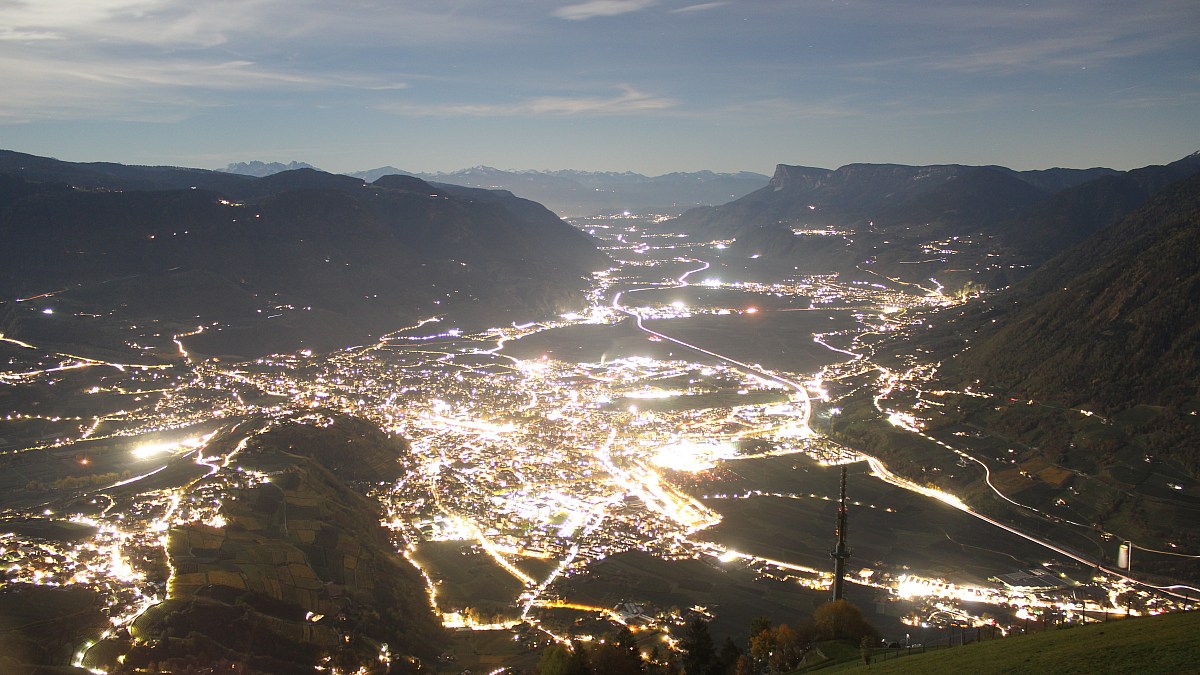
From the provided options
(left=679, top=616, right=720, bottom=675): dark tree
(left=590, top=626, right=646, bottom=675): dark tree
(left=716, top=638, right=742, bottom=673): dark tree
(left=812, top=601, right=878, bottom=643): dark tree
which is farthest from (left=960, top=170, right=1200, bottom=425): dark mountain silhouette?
(left=590, top=626, right=646, bottom=675): dark tree

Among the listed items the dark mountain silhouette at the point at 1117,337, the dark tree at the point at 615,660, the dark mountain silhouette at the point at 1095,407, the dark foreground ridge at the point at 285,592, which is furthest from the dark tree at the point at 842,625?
the dark mountain silhouette at the point at 1117,337

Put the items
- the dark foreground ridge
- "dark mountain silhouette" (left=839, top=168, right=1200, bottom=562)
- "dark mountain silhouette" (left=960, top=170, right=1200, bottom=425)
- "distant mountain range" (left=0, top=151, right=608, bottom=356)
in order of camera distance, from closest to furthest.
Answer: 1. the dark foreground ridge
2. "dark mountain silhouette" (left=839, top=168, right=1200, bottom=562)
3. "dark mountain silhouette" (left=960, top=170, right=1200, bottom=425)
4. "distant mountain range" (left=0, top=151, right=608, bottom=356)

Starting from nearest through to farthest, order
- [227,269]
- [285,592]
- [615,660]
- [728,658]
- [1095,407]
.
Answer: [615,660] < [728,658] < [285,592] < [1095,407] < [227,269]

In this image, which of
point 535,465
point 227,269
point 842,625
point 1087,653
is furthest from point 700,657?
point 227,269

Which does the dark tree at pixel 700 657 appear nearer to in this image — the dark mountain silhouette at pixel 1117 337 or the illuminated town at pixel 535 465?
the illuminated town at pixel 535 465

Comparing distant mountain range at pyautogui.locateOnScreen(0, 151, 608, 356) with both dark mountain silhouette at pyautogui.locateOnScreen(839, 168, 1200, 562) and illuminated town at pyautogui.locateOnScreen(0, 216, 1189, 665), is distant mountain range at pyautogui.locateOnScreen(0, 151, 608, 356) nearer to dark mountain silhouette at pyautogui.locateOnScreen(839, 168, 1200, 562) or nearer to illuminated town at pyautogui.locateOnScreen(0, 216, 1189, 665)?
illuminated town at pyautogui.locateOnScreen(0, 216, 1189, 665)

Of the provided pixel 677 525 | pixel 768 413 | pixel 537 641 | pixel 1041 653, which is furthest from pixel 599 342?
pixel 1041 653

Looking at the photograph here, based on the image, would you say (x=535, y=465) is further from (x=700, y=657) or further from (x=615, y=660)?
(x=700, y=657)
